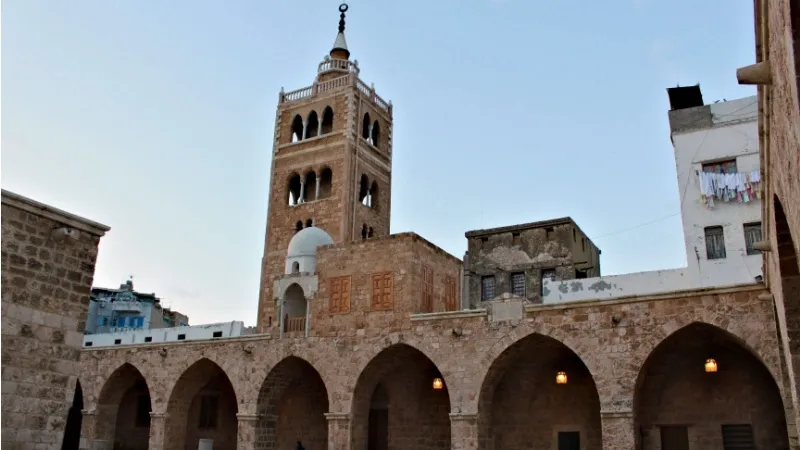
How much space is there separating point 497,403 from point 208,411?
419 inches

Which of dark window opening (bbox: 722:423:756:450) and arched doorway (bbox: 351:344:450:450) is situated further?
arched doorway (bbox: 351:344:450:450)

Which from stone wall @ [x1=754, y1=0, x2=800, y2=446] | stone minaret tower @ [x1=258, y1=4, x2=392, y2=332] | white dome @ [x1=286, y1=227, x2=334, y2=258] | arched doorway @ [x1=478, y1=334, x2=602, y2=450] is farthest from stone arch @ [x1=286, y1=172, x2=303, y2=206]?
stone wall @ [x1=754, y1=0, x2=800, y2=446]

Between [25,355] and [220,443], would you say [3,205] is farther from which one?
[220,443]

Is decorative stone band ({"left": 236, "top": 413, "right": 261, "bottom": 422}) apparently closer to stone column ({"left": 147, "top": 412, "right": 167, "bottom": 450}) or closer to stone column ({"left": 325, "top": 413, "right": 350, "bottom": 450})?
stone column ({"left": 325, "top": 413, "right": 350, "bottom": 450})

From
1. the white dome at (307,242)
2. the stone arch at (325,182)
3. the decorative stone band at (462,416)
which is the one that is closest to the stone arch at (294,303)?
the white dome at (307,242)

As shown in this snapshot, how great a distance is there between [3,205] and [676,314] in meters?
12.5

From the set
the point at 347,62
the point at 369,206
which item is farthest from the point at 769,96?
the point at 347,62

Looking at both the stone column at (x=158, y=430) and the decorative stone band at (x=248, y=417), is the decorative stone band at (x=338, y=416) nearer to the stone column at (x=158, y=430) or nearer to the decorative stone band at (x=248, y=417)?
the decorative stone band at (x=248, y=417)

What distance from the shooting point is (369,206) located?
98.9 feet

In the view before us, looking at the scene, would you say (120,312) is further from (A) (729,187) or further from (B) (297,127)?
(A) (729,187)

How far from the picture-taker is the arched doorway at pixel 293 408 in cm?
1950

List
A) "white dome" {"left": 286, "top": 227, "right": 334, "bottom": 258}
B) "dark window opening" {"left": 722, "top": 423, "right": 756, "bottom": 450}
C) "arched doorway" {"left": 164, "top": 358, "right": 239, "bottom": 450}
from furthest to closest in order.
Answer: "white dome" {"left": 286, "top": 227, "right": 334, "bottom": 258}, "arched doorway" {"left": 164, "top": 358, "right": 239, "bottom": 450}, "dark window opening" {"left": 722, "top": 423, "right": 756, "bottom": 450}

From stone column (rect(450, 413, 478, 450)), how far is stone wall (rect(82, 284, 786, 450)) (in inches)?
0.9

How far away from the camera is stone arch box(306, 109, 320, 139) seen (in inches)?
1216
